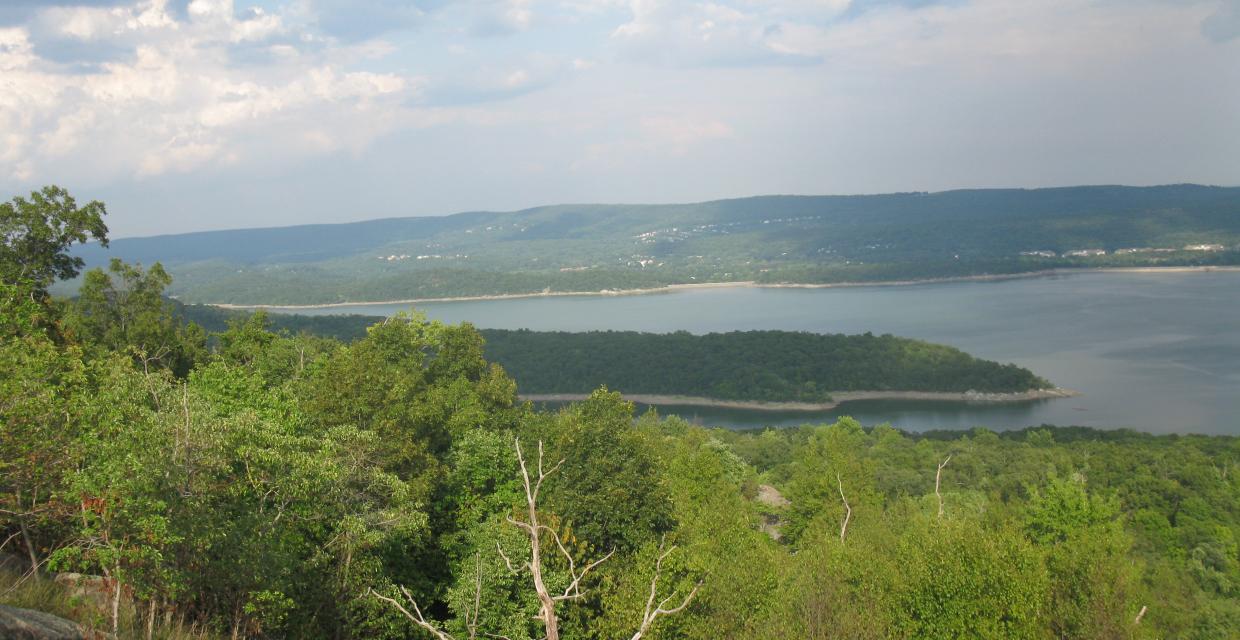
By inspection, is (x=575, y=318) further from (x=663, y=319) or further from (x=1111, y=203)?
(x=1111, y=203)

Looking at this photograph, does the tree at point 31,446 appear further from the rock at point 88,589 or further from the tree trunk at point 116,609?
the tree trunk at point 116,609

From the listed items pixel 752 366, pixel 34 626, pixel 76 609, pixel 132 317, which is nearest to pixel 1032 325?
pixel 752 366

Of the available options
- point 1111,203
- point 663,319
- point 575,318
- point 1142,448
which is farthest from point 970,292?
point 1111,203

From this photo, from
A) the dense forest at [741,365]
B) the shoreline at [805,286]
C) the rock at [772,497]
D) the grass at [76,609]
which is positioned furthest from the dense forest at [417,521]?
the shoreline at [805,286]

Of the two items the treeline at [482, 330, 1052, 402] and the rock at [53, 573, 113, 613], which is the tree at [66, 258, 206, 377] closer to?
the rock at [53, 573, 113, 613]

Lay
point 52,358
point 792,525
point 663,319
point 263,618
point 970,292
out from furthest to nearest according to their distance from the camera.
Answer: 1. point 970,292
2. point 663,319
3. point 792,525
4. point 52,358
5. point 263,618

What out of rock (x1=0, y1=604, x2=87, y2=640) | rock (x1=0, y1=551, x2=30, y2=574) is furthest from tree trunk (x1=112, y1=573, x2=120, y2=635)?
rock (x1=0, y1=551, x2=30, y2=574)
